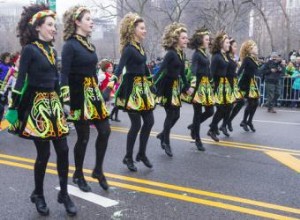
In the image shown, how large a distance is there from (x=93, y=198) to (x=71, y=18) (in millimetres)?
2021

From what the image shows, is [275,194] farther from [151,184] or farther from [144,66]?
[144,66]

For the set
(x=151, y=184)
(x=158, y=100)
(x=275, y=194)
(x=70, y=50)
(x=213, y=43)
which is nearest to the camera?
(x=70, y=50)

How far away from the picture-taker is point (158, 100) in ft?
24.1

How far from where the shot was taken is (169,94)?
7340 millimetres

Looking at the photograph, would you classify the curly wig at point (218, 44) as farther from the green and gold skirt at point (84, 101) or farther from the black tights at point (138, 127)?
the green and gold skirt at point (84, 101)

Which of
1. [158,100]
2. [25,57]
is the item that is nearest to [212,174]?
[158,100]

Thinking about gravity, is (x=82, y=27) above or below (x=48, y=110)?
above

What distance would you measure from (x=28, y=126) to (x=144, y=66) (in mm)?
2302

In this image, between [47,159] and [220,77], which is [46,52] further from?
[220,77]

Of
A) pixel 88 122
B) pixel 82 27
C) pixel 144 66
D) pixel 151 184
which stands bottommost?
pixel 151 184

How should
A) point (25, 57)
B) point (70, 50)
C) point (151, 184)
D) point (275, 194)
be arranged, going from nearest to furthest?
1. point (25, 57)
2. point (70, 50)
3. point (275, 194)
4. point (151, 184)

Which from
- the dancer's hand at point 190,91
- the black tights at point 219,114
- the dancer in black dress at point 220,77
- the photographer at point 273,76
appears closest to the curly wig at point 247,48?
the dancer in black dress at point 220,77

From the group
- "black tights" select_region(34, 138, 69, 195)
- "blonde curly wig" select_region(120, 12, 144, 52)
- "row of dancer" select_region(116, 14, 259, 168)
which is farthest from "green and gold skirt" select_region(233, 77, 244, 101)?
"black tights" select_region(34, 138, 69, 195)

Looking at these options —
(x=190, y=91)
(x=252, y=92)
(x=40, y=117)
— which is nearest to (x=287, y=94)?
(x=252, y=92)
